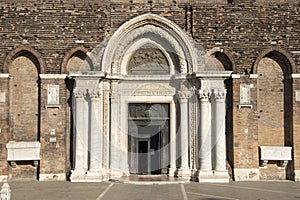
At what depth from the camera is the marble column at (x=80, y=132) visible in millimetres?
15992

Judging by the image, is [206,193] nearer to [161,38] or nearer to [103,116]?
[103,116]

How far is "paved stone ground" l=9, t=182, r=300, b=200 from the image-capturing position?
1252cm

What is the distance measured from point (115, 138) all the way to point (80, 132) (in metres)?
1.24

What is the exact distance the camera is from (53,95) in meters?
16.3

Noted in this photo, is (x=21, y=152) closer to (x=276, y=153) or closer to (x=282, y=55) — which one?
(x=276, y=153)

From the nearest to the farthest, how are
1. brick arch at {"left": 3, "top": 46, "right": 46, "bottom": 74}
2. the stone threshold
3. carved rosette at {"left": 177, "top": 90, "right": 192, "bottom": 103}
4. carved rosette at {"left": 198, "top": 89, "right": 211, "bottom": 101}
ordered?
the stone threshold → carved rosette at {"left": 198, "top": 89, "right": 211, "bottom": 101} → brick arch at {"left": 3, "top": 46, "right": 46, "bottom": 74} → carved rosette at {"left": 177, "top": 90, "right": 192, "bottom": 103}

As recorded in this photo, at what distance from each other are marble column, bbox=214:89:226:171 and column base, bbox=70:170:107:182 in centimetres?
381

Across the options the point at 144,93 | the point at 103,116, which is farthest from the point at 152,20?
the point at 103,116

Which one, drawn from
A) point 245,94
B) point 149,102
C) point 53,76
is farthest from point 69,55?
point 245,94

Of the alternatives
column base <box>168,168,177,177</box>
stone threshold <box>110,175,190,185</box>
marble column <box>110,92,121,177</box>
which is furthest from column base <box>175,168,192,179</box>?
marble column <box>110,92,121,177</box>

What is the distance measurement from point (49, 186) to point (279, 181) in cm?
748

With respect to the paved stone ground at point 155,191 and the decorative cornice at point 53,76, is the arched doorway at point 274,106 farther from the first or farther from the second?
the decorative cornice at point 53,76

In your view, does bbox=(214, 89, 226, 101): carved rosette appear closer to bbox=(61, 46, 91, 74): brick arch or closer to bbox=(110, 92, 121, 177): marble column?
bbox=(110, 92, 121, 177): marble column

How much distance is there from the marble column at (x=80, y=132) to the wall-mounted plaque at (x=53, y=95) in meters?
0.68
